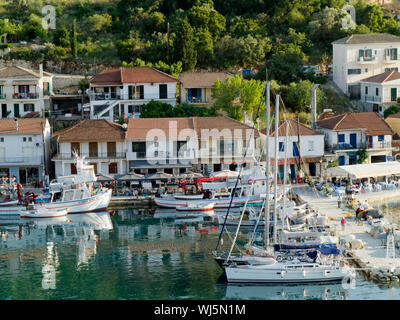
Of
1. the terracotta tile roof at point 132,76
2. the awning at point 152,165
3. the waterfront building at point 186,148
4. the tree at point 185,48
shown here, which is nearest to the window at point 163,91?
the terracotta tile roof at point 132,76

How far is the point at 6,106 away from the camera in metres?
66.9

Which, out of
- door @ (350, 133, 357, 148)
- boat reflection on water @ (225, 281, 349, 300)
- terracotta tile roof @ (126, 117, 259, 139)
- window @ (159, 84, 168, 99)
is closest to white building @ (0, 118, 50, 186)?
terracotta tile roof @ (126, 117, 259, 139)

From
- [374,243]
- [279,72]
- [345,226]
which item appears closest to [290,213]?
[345,226]

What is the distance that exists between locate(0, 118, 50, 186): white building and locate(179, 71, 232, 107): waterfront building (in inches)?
521

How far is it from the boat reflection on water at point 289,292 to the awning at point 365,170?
18585mm

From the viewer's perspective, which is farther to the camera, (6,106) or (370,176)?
(6,106)

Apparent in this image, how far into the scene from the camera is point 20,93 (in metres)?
67.1

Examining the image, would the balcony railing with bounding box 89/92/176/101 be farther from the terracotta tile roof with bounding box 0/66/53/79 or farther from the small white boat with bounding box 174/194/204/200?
the small white boat with bounding box 174/194/204/200

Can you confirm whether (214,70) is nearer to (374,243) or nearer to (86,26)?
(86,26)

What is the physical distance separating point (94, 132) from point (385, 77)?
25632mm

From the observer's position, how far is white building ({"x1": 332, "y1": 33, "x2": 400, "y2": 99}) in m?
71.9

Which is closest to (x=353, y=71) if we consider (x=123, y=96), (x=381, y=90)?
(x=381, y=90)

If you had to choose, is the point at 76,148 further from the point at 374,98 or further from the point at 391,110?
the point at 374,98
